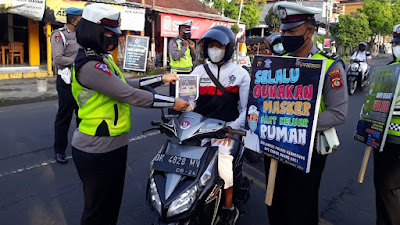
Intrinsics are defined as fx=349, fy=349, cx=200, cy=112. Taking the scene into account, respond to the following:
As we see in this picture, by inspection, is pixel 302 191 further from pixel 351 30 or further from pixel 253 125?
pixel 351 30

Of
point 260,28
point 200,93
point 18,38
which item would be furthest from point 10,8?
point 260,28

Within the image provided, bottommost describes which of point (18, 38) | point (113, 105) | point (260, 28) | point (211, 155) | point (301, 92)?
point (211, 155)

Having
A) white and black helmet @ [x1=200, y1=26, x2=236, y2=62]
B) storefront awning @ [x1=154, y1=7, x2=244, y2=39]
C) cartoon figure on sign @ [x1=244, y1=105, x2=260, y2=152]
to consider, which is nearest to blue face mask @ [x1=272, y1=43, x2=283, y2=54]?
white and black helmet @ [x1=200, y1=26, x2=236, y2=62]

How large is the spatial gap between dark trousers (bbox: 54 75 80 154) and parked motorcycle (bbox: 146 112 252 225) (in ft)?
7.18

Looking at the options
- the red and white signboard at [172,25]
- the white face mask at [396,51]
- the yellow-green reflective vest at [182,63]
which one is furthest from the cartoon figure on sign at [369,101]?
the red and white signboard at [172,25]

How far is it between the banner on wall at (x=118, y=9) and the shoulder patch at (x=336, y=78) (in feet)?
41.3

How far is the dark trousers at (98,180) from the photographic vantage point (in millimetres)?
2387

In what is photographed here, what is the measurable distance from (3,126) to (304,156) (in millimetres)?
6056

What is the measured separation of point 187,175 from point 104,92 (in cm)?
78

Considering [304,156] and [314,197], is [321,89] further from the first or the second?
[314,197]

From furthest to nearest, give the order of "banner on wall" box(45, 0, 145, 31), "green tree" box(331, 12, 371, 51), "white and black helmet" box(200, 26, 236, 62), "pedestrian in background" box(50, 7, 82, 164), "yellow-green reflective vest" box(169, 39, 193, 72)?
1. "green tree" box(331, 12, 371, 51)
2. "banner on wall" box(45, 0, 145, 31)
3. "yellow-green reflective vest" box(169, 39, 193, 72)
4. "pedestrian in background" box(50, 7, 82, 164)
5. "white and black helmet" box(200, 26, 236, 62)

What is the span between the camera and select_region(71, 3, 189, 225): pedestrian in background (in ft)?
7.30

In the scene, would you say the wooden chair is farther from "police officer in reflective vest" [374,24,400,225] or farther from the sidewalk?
"police officer in reflective vest" [374,24,400,225]

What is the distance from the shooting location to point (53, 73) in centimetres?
1397
